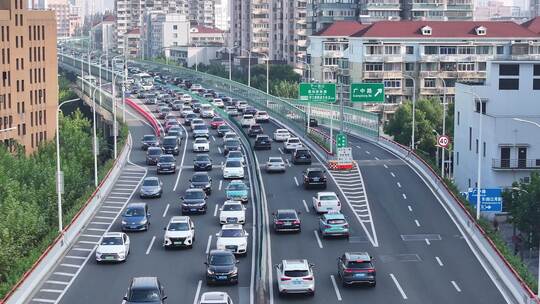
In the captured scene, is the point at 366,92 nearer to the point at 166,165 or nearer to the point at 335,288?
the point at 166,165

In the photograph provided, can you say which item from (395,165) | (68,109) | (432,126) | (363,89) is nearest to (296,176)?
(395,165)

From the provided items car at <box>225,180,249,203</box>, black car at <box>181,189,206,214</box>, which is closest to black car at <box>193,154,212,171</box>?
car at <box>225,180,249,203</box>

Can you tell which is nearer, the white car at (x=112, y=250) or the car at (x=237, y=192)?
the white car at (x=112, y=250)

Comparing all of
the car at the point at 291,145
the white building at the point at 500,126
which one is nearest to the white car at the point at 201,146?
the car at the point at 291,145

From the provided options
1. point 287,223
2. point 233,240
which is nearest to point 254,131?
point 287,223

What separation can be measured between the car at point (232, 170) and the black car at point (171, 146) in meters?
12.2

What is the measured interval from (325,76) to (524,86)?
76.1 m

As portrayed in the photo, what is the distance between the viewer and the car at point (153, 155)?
254ft

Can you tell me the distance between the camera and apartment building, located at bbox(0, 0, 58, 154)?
101938 millimetres

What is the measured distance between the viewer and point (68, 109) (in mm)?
170500

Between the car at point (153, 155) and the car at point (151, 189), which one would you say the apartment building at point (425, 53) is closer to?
the car at point (153, 155)

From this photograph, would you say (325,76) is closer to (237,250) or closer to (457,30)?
(457,30)

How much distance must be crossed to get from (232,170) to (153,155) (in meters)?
10.5

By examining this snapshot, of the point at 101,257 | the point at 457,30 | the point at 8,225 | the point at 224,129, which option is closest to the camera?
the point at 101,257
